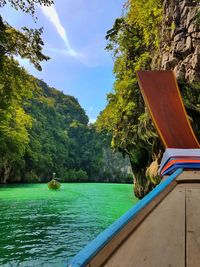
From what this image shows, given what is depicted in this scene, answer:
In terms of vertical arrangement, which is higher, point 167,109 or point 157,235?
point 167,109

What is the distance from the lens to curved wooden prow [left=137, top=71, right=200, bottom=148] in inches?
266

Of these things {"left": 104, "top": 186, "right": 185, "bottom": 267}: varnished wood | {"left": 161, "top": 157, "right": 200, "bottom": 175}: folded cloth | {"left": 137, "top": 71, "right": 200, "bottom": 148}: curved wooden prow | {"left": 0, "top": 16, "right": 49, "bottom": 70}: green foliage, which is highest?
{"left": 0, "top": 16, "right": 49, "bottom": 70}: green foliage

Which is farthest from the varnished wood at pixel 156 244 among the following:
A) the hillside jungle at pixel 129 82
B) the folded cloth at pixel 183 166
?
the hillside jungle at pixel 129 82

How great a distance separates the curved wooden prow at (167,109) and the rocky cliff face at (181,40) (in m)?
1.00

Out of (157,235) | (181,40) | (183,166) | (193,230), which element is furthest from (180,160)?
(181,40)

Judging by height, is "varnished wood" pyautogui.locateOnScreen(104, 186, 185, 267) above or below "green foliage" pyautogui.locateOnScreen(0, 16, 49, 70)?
below

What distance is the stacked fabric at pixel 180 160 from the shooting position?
15.3ft

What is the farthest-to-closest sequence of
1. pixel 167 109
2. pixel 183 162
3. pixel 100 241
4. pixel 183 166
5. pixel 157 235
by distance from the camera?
pixel 167 109
pixel 183 162
pixel 183 166
pixel 157 235
pixel 100 241

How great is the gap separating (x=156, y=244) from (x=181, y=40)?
9.48 m

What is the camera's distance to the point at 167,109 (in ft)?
25.0

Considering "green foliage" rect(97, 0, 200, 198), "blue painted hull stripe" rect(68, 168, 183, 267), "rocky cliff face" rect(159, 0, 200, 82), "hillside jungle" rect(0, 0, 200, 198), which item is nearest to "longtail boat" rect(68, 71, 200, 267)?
"blue painted hull stripe" rect(68, 168, 183, 267)

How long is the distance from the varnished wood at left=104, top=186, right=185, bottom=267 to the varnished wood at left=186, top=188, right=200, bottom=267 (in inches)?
1.1

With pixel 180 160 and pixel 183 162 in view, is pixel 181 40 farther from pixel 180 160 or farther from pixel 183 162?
pixel 183 162

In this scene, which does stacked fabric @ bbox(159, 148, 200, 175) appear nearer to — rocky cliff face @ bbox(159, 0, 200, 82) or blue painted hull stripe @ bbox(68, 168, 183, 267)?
blue painted hull stripe @ bbox(68, 168, 183, 267)
